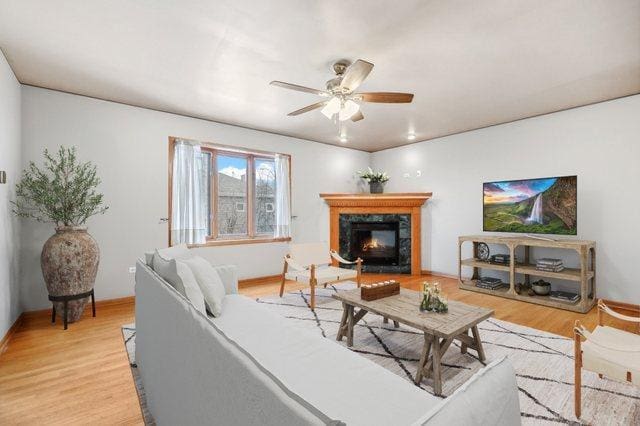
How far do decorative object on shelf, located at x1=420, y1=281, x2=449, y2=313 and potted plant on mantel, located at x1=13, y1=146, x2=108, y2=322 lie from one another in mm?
3399

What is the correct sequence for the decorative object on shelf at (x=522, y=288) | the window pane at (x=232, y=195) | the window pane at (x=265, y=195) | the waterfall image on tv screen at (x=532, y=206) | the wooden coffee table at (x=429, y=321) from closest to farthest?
the wooden coffee table at (x=429, y=321) → the waterfall image on tv screen at (x=532, y=206) → the decorative object on shelf at (x=522, y=288) → the window pane at (x=232, y=195) → the window pane at (x=265, y=195)

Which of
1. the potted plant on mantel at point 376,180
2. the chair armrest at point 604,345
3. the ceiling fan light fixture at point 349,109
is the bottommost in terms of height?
the chair armrest at point 604,345

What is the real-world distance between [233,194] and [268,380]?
4.48 meters

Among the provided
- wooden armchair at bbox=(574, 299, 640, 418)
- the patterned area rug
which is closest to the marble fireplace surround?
the patterned area rug

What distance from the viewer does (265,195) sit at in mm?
5199

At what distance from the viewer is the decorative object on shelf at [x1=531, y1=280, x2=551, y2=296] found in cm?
393

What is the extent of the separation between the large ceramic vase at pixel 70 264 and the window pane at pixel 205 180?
58.7 inches

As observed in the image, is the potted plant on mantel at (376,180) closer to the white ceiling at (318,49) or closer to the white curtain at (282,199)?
the white curtain at (282,199)

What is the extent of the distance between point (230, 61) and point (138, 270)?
6.47 ft

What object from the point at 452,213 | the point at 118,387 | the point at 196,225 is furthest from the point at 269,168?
the point at 118,387

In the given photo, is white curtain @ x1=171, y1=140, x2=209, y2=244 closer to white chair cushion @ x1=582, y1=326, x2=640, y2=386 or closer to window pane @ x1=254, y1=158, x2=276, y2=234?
window pane @ x1=254, y1=158, x2=276, y2=234

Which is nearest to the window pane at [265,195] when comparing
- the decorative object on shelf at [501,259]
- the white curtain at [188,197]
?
the white curtain at [188,197]

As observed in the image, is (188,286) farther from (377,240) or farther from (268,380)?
(377,240)

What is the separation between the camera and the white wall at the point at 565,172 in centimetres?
362
